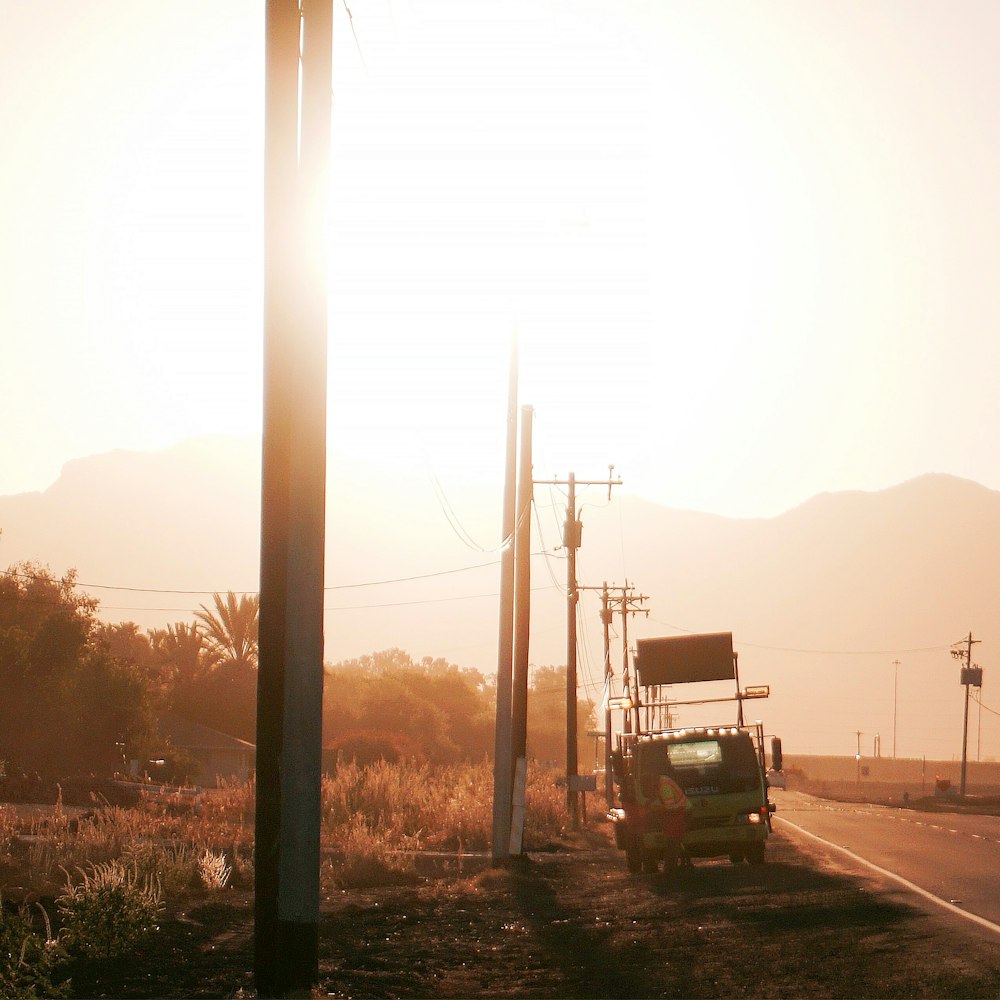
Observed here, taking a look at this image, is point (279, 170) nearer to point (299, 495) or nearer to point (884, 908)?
point (299, 495)

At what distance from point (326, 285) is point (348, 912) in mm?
9954

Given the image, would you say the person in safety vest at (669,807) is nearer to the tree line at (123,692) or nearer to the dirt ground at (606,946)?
the dirt ground at (606,946)

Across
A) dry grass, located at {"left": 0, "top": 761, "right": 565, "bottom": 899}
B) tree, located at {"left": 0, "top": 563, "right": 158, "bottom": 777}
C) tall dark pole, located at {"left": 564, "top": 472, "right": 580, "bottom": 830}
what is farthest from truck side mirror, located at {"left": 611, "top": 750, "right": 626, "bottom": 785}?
tree, located at {"left": 0, "top": 563, "right": 158, "bottom": 777}

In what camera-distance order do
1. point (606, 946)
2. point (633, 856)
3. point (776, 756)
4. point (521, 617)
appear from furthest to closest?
1. point (521, 617)
2. point (633, 856)
3. point (776, 756)
4. point (606, 946)

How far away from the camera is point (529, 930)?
16.2 meters

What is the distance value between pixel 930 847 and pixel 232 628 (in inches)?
2190

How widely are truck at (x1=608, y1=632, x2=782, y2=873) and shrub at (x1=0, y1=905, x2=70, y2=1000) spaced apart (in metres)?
13.4

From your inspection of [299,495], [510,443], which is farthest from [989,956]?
[510,443]

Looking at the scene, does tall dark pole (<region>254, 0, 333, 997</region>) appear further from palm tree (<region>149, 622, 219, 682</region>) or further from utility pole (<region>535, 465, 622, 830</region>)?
palm tree (<region>149, 622, 219, 682</region>)

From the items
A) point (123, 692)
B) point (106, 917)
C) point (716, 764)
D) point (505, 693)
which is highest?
point (505, 693)

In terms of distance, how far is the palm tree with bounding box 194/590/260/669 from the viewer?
7731 centimetres

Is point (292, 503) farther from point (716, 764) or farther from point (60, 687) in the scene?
point (60, 687)

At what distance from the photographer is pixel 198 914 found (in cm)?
1563

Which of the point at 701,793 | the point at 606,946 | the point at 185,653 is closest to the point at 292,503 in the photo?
the point at 606,946
